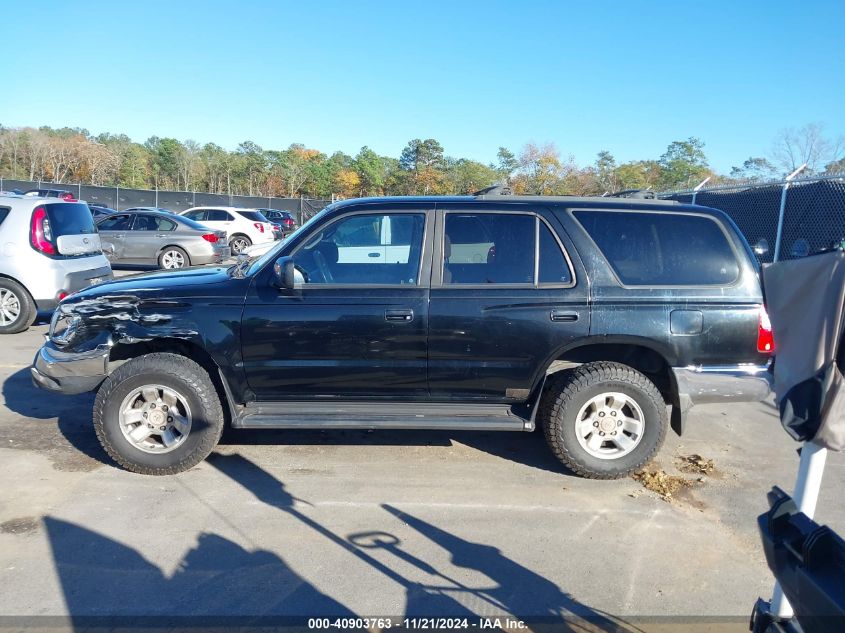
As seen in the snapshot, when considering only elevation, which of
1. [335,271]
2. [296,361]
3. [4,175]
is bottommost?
[296,361]

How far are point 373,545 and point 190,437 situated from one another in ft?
5.43

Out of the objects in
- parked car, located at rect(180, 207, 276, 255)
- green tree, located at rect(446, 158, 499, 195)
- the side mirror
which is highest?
green tree, located at rect(446, 158, 499, 195)

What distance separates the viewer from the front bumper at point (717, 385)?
427 centimetres

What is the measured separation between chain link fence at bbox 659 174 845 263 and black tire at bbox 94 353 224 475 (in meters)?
7.95

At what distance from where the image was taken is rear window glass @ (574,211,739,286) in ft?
14.3

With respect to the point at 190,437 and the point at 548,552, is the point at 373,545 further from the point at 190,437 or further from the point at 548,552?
the point at 190,437

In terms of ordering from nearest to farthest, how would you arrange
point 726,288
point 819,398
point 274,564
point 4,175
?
point 819,398
point 274,564
point 726,288
point 4,175

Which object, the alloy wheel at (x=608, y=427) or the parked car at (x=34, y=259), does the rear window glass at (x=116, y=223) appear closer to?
the parked car at (x=34, y=259)

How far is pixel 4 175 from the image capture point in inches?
2267

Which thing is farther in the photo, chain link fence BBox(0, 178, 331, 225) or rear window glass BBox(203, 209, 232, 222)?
chain link fence BBox(0, 178, 331, 225)

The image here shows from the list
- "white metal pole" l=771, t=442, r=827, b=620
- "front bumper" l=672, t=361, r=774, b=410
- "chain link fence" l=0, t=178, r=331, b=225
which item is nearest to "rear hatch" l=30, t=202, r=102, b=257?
"front bumper" l=672, t=361, r=774, b=410

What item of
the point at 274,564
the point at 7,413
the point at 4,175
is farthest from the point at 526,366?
the point at 4,175

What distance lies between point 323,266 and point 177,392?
1.35 meters

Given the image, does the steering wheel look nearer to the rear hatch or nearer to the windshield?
the windshield
